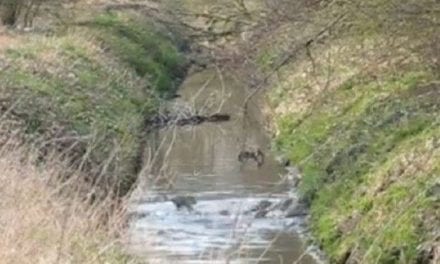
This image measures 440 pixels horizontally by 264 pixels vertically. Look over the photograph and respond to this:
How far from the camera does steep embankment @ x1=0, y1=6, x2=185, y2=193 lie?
1844 cm

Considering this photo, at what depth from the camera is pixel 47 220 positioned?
1222cm

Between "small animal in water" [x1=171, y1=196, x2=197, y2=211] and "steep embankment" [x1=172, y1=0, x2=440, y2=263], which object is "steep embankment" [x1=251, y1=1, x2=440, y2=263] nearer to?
"steep embankment" [x1=172, y1=0, x2=440, y2=263]

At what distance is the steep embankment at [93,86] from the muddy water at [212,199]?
708 mm

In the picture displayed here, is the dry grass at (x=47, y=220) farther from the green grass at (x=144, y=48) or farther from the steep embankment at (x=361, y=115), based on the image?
the green grass at (x=144, y=48)

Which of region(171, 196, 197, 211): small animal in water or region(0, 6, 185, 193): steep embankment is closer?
region(0, 6, 185, 193): steep embankment

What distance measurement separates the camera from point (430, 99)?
63.4 feet

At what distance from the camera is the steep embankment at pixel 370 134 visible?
13.9 m

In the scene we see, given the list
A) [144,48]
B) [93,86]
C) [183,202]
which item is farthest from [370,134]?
[144,48]

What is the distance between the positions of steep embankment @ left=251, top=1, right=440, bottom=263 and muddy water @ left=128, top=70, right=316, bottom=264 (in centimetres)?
56

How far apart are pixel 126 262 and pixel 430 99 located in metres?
8.10

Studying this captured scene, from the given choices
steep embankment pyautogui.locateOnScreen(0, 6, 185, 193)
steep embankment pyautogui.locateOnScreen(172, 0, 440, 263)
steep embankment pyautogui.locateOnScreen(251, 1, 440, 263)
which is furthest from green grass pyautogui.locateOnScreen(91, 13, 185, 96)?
steep embankment pyautogui.locateOnScreen(172, 0, 440, 263)

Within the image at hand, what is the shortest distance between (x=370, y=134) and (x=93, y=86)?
851 cm

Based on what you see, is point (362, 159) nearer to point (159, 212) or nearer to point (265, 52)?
point (159, 212)

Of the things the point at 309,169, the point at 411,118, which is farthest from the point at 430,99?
the point at 309,169
